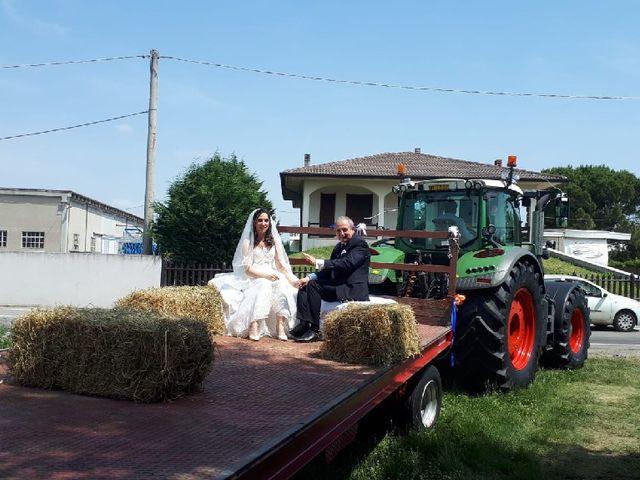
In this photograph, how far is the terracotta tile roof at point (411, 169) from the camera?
31.7 m

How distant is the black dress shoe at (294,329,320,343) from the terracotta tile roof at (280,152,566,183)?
24.7 m

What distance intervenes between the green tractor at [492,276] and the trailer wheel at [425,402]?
121 cm

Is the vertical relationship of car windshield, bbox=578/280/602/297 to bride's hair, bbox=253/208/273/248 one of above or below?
below

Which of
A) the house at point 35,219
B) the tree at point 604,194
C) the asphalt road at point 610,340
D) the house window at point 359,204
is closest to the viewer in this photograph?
the asphalt road at point 610,340

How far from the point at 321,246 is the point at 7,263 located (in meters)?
13.9

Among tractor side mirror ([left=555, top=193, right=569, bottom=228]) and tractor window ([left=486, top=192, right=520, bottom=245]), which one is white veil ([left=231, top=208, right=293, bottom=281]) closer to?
tractor window ([left=486, top=192, right=520, bottom=245])

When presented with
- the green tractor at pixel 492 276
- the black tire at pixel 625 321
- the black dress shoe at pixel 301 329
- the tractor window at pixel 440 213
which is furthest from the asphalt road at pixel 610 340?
the black dress shoe at pixel 301 329

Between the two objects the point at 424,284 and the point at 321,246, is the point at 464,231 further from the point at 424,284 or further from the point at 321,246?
the point at 321,246

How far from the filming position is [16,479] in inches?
102

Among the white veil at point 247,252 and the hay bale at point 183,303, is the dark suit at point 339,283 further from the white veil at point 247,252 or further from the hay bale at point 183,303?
the hay bale at point 183,303

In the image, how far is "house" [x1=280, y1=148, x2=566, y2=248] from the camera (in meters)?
31.7

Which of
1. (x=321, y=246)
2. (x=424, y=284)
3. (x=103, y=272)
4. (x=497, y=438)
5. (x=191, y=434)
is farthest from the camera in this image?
(x=321, y=246)

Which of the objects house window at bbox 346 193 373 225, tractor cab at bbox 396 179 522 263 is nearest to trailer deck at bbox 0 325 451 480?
tractor cab at bbox 396 179 522 263

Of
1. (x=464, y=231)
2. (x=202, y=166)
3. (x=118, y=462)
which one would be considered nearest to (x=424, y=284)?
(x=464, y=231)
